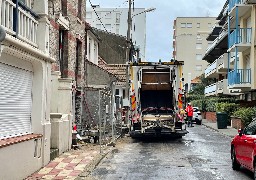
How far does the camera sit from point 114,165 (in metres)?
11.7

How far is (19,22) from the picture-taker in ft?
31.2

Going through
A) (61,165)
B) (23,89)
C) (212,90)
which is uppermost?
(212,90)

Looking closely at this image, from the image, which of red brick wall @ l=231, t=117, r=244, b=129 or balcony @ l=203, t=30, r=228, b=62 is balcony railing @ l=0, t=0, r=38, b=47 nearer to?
red brick wall @ l=231, t=117, r=244, b=129

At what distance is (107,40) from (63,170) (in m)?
32.7

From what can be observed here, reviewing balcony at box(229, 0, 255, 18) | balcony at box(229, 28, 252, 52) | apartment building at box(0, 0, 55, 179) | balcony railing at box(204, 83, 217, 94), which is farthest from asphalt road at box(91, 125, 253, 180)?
balcony railing at box(204, 83, 217, 94)

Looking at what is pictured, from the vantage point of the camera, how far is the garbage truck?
17969 millimetres

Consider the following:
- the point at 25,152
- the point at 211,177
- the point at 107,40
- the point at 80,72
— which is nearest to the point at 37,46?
the point at 25,152

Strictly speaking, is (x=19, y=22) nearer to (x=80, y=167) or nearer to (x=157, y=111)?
(x=80, y=167)

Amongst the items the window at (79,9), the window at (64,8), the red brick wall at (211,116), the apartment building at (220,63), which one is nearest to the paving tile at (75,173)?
the window at (64,8)

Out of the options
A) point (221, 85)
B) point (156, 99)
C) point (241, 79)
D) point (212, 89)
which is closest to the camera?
point (156, 99)

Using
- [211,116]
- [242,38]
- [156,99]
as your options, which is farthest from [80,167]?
[211,116]

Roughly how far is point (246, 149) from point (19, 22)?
602 centimetres

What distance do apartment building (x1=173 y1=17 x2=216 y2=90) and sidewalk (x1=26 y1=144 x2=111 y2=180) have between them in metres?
73.7

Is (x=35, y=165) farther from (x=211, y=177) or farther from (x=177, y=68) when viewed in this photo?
(x=177, y=68)
